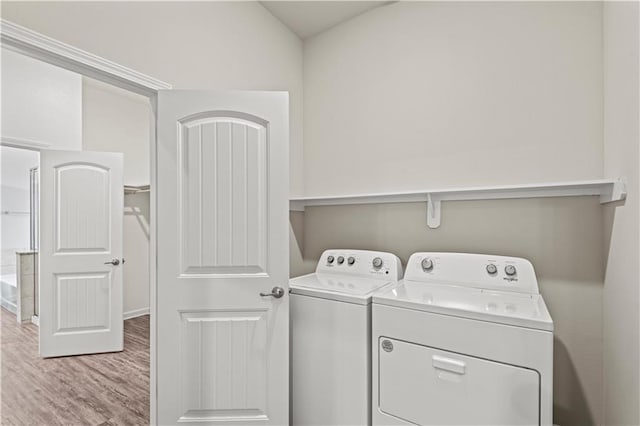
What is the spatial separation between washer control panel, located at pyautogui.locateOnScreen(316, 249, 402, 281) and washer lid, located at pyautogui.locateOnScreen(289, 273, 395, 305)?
0.06 meters

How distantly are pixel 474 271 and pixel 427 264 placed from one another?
0.26m

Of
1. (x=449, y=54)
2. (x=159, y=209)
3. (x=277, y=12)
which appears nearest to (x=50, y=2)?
(x=159, y=209)

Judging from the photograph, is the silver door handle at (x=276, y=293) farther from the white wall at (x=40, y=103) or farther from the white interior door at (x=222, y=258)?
the white wall at (x=40, y=103)

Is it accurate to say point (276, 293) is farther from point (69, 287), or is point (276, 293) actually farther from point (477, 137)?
point (69, 287)

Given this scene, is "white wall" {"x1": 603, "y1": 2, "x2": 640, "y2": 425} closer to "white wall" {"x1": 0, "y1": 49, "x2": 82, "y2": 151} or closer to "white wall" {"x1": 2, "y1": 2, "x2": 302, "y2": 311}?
"white wall" {"x1": 2, "y1": 2, "x2": 302, "y2": 311}

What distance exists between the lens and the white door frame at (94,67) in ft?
3.92

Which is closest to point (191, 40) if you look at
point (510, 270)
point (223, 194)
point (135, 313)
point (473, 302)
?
point (223, 194)

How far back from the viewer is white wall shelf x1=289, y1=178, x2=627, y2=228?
1.42 meters

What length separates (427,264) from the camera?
1918 millimetres

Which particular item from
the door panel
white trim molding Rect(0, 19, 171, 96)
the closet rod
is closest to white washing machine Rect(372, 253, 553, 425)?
the door panel

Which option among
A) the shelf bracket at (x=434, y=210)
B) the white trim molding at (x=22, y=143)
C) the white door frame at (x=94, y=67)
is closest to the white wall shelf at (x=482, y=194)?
the shelf bracket at (x=434, y=210)

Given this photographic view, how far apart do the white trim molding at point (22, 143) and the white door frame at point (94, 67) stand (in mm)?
2227

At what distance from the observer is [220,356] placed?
172cm

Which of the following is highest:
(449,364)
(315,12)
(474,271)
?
(315,12)
